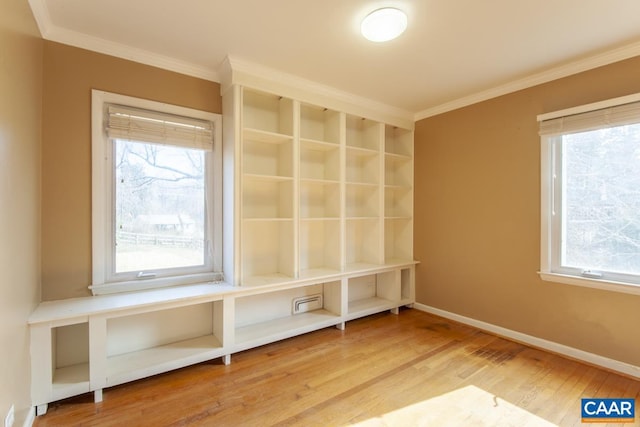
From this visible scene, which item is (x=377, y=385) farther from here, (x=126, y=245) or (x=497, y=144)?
(x=497, y=144)

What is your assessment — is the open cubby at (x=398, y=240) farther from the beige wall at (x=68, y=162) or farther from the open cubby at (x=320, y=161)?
the beige wall at (x=68, y=162)

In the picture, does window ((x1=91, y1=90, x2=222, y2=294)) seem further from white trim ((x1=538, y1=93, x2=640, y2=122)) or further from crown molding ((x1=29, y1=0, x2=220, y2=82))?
white trim ((x1=538, y1=93, x2=640, y2=122))

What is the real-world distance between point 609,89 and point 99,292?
4205 millimetres

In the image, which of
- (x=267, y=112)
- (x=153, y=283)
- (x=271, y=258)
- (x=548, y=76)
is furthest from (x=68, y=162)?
(x=548, y=76)

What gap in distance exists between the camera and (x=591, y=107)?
7.70 feet

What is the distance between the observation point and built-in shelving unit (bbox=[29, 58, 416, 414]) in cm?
203

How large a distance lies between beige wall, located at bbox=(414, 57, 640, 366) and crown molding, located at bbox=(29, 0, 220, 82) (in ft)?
8.67

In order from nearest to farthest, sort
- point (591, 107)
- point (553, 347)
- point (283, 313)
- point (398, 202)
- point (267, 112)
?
point (591, 107)
point (553, 347)
point (267, 112)
point (283, 313)
point (398, 202)

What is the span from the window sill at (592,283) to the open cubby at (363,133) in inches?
81.8

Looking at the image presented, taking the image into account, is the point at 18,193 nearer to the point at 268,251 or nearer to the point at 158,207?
the point at 158,207

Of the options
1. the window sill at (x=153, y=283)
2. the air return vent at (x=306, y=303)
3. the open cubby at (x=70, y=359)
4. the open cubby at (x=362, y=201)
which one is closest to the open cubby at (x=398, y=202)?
the open cubby at (x=362, y=201)

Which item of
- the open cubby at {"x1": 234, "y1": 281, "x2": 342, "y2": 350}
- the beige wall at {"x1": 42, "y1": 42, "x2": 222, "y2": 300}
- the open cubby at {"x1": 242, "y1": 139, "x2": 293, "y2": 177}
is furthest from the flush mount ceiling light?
the open cubby at {"x1": 234, "y1": 281, "x2": 342, "y2": 350}

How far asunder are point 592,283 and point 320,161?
8.70 ft

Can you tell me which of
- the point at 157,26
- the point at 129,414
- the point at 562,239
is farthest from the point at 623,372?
the point at 157,26
